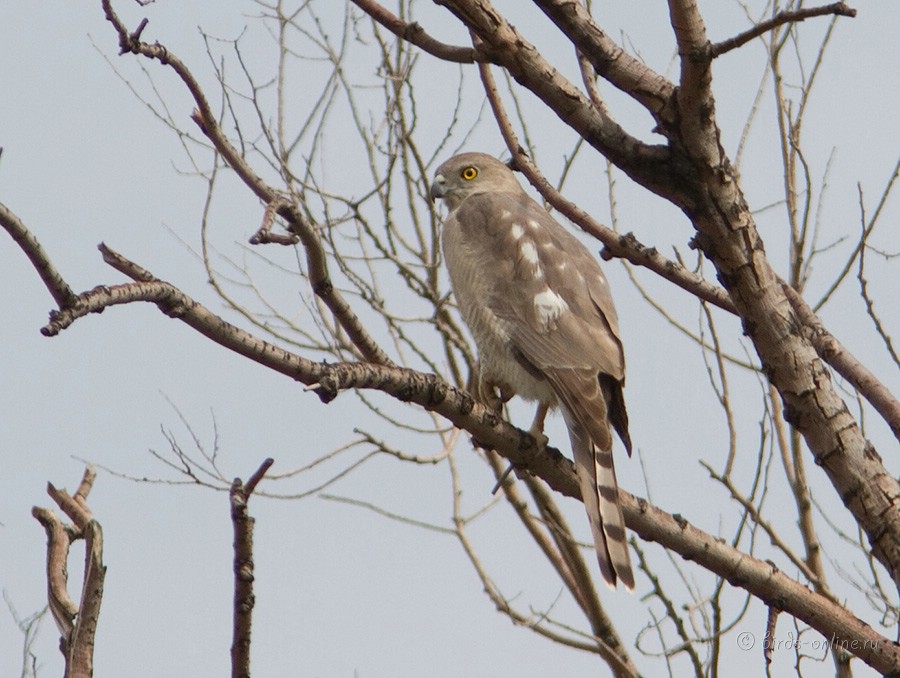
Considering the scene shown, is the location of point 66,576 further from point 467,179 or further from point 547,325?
point 467,179

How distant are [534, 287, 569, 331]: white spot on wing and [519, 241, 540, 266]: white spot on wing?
16 cm

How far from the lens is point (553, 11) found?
2.83m

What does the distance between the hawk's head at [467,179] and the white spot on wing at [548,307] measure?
1418 mm

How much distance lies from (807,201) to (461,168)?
2209mm

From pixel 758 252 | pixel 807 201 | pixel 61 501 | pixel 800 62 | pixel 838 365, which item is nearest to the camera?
pixel 61 501

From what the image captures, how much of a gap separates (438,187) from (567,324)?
5.81 feet

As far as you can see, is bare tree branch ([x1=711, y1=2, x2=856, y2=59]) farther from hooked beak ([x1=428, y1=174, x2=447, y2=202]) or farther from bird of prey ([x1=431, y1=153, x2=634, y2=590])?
hooked beak ([x1=428, y1=174, x2=447, y2=202])

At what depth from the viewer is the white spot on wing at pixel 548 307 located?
15.8 feet

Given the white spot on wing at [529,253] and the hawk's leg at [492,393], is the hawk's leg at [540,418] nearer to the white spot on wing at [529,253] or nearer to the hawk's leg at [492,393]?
the hawk's leg at [492,393]

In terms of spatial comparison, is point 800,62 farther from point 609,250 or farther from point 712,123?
point 712,123

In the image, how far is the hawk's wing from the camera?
3.95 m

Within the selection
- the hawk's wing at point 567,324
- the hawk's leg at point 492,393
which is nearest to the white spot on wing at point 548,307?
the hawk's wing at point 567,324

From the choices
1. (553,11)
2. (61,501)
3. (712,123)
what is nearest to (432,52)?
(553,11)

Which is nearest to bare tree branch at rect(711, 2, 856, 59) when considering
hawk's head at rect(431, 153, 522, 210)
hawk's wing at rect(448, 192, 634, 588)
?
hawk's wing at rect(448, 192, 634, 588)
